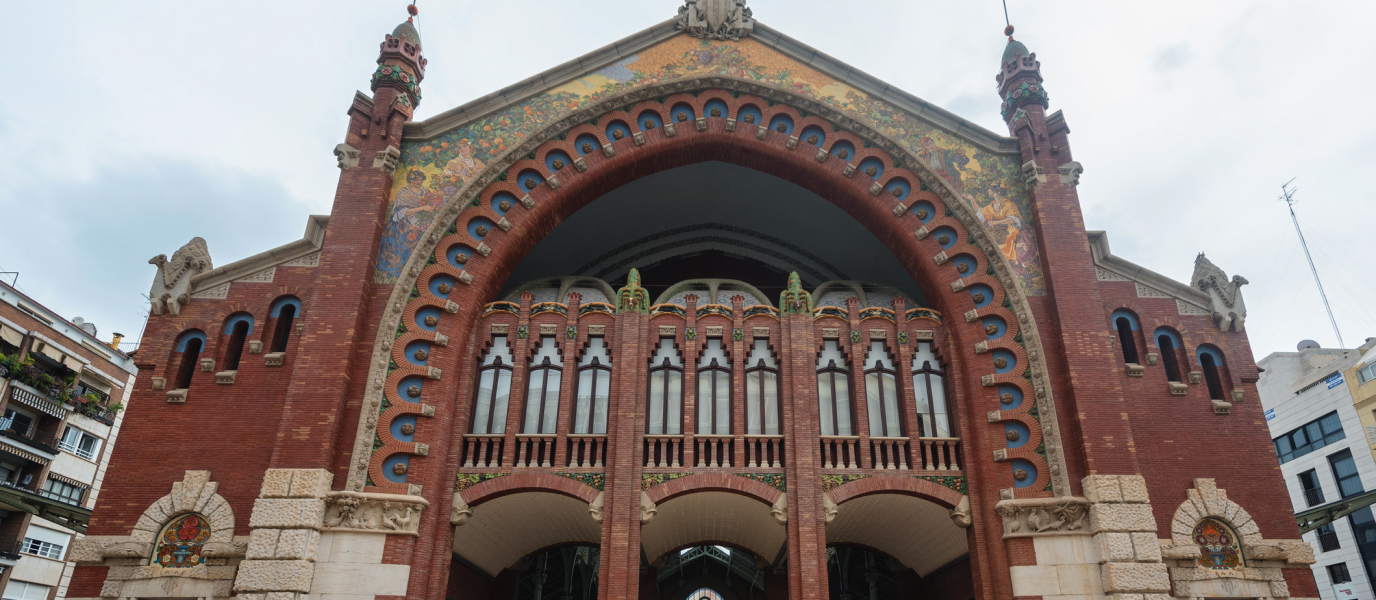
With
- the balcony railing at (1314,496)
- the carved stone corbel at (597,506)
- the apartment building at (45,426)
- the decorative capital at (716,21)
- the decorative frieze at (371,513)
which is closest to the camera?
the decorative frieze at (371,513)

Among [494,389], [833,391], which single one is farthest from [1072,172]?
[494,389]

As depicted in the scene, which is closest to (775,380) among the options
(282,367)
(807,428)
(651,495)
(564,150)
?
(807,428)

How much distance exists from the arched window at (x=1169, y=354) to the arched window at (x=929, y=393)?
15.0ft

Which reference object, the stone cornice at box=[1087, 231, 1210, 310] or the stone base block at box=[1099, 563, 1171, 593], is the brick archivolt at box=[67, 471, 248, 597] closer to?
the stone base block at box=[1099, 563, 1171, 593]

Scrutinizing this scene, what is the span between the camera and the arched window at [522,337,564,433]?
715 inches

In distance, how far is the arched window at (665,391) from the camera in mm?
18344

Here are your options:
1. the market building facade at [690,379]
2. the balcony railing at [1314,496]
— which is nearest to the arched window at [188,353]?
the market building facade at [690,379]

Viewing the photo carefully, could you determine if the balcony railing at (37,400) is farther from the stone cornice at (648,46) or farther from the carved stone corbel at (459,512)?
the carved stone corbel at (459,512)

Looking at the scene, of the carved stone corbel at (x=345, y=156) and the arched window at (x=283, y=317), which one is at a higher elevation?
the carved stone corbel at (x=345, y=156)

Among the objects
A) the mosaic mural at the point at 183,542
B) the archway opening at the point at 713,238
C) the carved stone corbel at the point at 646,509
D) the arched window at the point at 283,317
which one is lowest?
the mosaic mural at the point at 183,542

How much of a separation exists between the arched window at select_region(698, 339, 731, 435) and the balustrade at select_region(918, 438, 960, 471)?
4.16 metres

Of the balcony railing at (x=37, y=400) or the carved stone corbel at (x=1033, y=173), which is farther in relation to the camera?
the balcony railing at (x=37, y=400)

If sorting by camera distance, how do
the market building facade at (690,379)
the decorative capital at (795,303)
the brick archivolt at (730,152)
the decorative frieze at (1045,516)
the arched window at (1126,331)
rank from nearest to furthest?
the market building facade at (690,379)
the decorative frieze at (1045,516)
the brick archivolt at (730,152)
the arched window at (1126,331)
the decorative capital at (795,303)

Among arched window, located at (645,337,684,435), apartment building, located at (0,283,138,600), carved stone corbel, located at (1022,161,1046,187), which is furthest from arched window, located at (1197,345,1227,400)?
apartment building, located at (0,283,138,600)
